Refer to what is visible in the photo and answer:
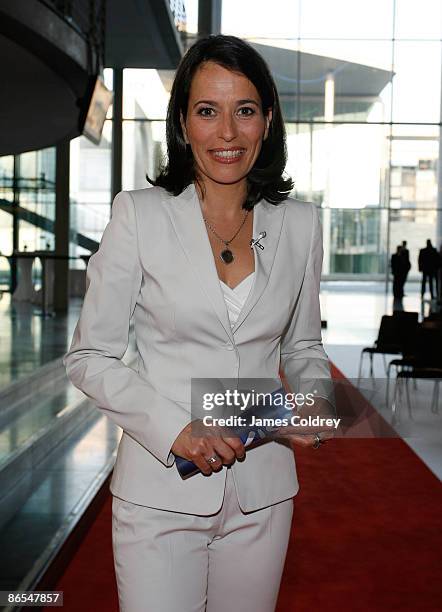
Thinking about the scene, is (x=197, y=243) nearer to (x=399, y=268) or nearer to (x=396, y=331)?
(x=396, y=331)

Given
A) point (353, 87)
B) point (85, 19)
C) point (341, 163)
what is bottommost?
point (341, 163)

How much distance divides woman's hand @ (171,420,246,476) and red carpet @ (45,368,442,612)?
241cm

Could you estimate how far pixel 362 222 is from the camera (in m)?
22.5

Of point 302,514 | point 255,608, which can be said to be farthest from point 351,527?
point 255,608

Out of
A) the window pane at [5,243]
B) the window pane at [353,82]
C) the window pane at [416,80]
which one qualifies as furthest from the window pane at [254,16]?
the window pane at [5,243]

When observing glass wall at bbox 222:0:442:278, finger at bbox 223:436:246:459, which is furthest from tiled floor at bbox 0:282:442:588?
glass wall at bbox 222:0:442:278

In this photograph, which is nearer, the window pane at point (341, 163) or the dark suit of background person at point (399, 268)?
the dark suit of background person at point (399, 268)

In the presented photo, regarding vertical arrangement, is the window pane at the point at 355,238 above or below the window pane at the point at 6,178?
below

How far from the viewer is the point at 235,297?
5.87ft

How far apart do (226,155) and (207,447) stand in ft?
1.93

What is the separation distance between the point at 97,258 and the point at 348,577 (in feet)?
9.64

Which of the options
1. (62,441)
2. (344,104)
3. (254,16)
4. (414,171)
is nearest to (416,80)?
(344,104)

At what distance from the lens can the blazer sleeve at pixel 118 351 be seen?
1639mm

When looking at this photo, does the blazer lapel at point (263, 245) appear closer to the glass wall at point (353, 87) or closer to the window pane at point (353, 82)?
the glass wall at point (353, 87)
